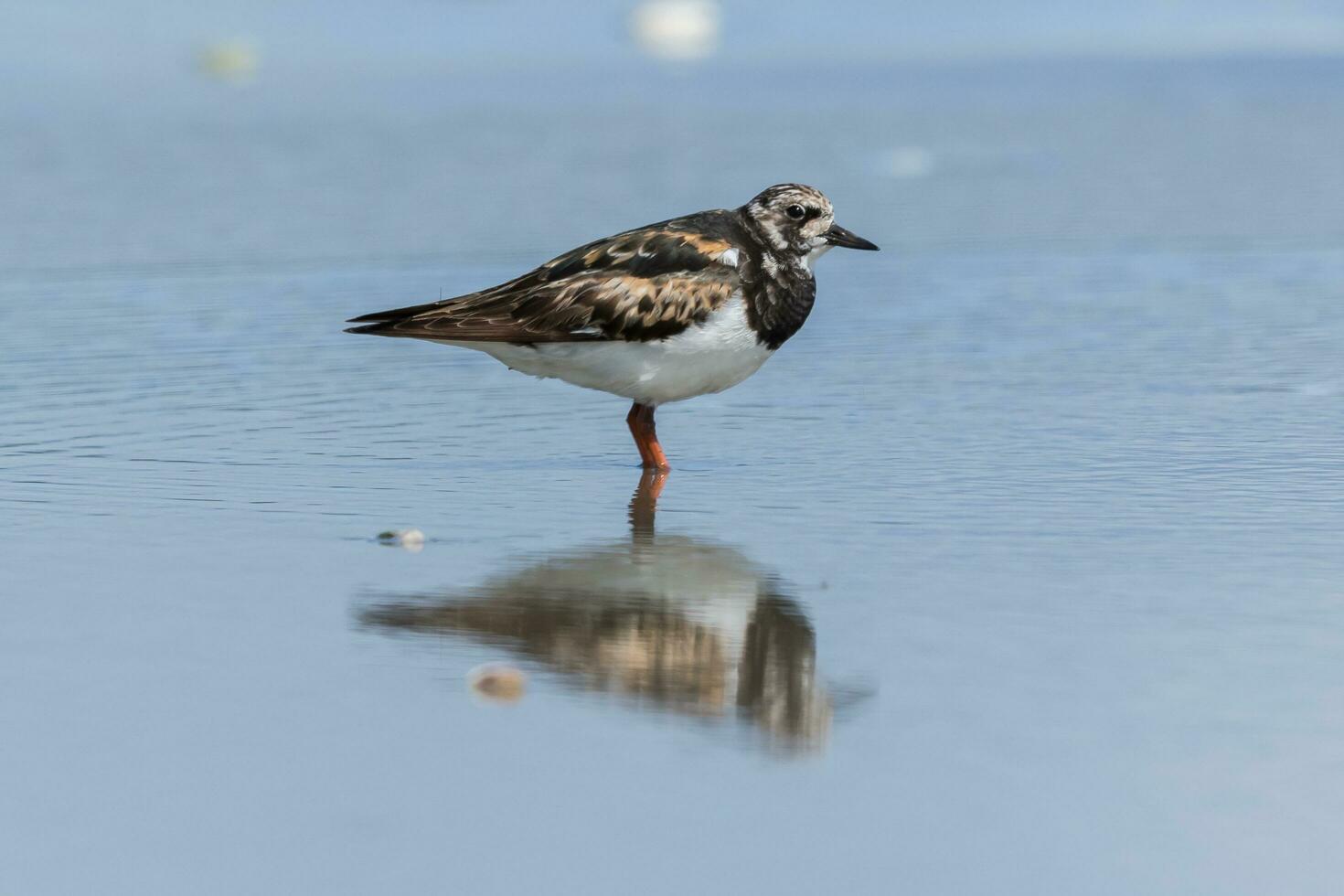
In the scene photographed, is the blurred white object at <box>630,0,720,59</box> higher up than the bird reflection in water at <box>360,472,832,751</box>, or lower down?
higher up

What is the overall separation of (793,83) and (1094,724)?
2794 centimetres

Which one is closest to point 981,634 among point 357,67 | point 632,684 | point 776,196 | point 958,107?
point 632,684

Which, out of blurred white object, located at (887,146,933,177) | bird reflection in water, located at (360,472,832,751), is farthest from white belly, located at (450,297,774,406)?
blurred white object, located at (887,146,933,177)

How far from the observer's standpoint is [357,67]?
34.4 meters

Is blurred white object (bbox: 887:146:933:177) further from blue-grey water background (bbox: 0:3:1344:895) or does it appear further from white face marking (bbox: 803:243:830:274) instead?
white face marking (bbox: 803:243:830:274)

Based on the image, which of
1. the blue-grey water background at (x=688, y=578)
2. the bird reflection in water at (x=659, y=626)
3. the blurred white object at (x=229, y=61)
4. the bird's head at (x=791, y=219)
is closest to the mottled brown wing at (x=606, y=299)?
the bird's head at (x=791, y=219)

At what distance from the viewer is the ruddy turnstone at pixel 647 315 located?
9.98 metres

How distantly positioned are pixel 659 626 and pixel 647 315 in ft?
10.5

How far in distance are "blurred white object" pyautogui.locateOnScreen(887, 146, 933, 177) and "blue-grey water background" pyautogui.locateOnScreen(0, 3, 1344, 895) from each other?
4.17m

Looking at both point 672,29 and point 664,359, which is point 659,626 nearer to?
point 664,359

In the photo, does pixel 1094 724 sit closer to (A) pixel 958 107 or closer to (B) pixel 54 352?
(B) pixel 54 352

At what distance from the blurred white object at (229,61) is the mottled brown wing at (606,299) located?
2296 cm

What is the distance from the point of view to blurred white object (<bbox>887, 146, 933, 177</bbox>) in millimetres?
23109

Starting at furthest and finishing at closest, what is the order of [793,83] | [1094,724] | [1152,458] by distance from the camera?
[793,83] → [1152,458] → [1094,724]
